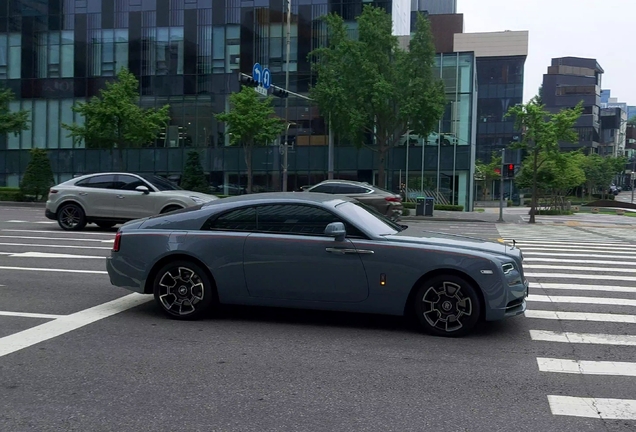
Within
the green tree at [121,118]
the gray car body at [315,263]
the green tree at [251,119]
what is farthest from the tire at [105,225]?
the green tree at [121,118]

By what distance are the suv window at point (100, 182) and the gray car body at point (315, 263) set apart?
10.0 m

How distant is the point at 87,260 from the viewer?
1220 centimetres

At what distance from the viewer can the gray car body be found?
6902 millimetres

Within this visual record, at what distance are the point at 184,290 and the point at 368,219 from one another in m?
2.28

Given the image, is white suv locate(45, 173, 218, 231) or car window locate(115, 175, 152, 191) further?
car window locate(115, 175, 152, 191)

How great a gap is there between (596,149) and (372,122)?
295ft

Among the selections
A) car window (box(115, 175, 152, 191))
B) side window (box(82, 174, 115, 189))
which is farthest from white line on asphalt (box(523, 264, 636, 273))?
side window (box(82, 174, 115, 189))

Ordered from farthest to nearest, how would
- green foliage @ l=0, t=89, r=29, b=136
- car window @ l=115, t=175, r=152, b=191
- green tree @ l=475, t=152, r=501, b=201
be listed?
green tree @ l=475, t=152, r=501, b=201 < green foliage @ l=0, t=89, r=29, b=136 < car window @ l=115, t=175, r=152, b=191

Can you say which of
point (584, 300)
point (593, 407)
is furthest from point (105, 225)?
point (593, 407)

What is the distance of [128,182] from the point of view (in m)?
17.2

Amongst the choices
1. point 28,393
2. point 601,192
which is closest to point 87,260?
point 28,393

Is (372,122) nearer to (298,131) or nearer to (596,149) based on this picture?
(298,131)

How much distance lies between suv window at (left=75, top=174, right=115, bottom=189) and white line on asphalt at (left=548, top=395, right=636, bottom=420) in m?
14.3

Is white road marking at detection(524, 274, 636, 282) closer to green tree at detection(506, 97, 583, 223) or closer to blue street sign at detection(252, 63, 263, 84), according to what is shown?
blue street sign at detection(252, 63, 263, 84)
